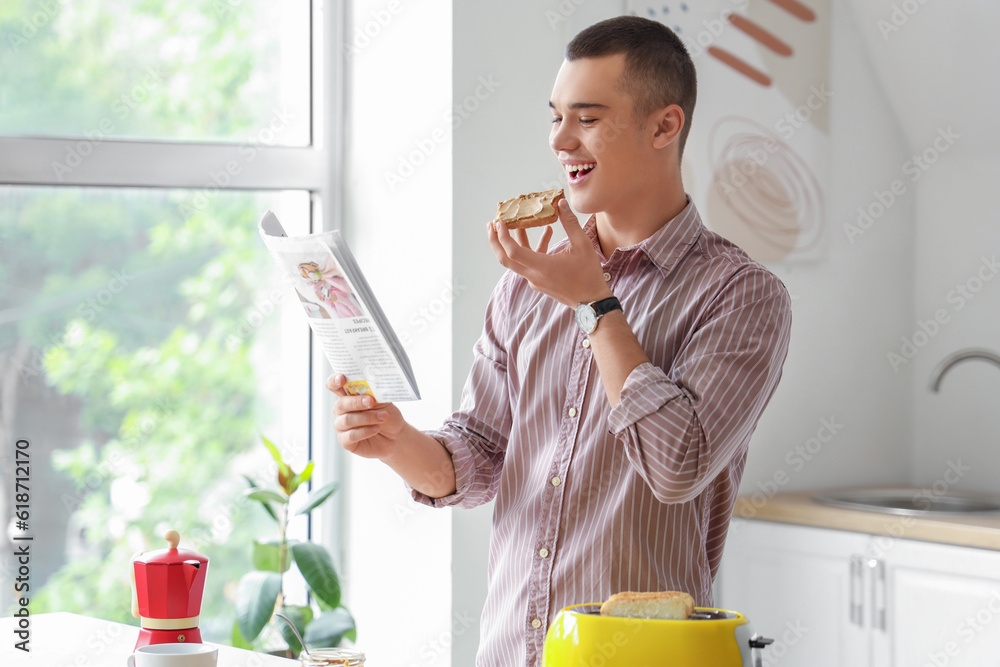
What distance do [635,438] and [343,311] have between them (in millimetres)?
379

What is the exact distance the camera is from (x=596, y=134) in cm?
143

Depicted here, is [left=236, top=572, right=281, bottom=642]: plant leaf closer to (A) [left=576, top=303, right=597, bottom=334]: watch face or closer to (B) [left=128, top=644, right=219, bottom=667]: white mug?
(B) [left=128, top=644, right=219, bottom=667]: white mug

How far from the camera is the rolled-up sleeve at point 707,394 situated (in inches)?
49.9

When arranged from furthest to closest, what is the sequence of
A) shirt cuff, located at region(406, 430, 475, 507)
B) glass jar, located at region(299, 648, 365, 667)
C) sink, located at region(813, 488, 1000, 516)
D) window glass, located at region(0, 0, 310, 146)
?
sink, located at region(813, 488, 1000, 516)
window glass, located at region(0, 0, 310, 146)
shirt cuff, located at region(406, 430, 475, 507)
glass jar, located at region(299, 648, 365, 667)

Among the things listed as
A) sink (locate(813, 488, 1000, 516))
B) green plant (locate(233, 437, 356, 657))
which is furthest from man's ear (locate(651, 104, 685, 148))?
sink (locate(813, 488, 1000, 516))

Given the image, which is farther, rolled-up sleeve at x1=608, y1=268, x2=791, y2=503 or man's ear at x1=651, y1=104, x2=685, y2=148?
man's ear at x1=651, y1=104, x2=685, y2=148

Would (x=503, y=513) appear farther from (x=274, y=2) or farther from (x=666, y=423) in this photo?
(x=274, y=2)

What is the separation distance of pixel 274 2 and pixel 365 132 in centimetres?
40

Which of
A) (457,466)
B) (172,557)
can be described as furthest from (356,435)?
(172,557)

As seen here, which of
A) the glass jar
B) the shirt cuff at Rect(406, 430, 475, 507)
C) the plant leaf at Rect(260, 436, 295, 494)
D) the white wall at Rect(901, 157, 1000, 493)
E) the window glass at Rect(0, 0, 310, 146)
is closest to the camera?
the glass jar

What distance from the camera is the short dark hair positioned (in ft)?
4.75

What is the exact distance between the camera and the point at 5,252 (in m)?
2.38

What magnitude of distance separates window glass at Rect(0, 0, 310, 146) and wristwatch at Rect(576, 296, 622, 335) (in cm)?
157

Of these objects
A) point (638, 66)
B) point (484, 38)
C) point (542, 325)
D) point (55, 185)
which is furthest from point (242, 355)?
point (638, 66)
